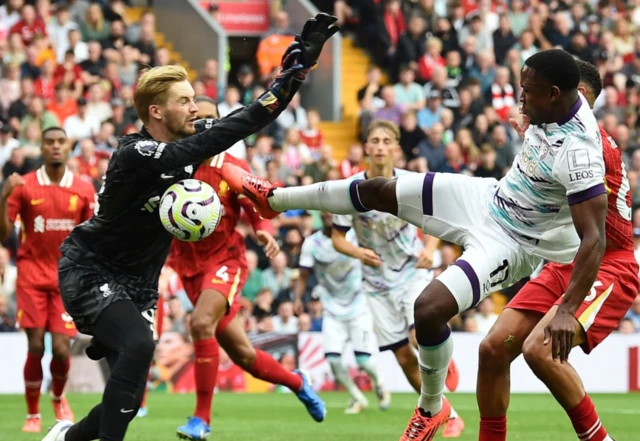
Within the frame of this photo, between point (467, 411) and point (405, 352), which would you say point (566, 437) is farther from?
point (467, 411)

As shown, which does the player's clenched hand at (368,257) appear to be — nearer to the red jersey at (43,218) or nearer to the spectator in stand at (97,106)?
the red jersey at (43,218)

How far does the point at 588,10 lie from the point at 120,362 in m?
19.4

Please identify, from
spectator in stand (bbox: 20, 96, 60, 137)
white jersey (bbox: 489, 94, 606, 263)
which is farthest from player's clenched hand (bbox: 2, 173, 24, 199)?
spectator in stand (bbox: 20, 96, 60, 137)

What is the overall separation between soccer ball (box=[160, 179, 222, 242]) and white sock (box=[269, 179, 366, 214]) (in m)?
0.87

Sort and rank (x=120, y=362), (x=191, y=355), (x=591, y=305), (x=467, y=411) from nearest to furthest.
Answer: (x=120, y=362) → (x=591, y=305) → (x=467, y=411) → (x=191, y=355)

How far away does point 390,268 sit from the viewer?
11.4 m

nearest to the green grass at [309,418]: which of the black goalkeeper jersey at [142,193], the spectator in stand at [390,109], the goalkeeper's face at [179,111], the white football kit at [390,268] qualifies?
the white football kit at [390,268]

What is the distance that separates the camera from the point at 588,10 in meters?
24.3

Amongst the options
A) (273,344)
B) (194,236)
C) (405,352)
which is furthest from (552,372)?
(273,344)

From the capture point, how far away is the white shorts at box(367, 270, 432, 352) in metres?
11.1

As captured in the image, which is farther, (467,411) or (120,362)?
(467,411)

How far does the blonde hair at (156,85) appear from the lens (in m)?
7.03

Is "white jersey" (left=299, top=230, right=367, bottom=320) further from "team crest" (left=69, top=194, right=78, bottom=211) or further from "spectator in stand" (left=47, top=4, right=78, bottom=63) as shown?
"spectator in stand" (left=47, top=4, right=78, bottom=63)

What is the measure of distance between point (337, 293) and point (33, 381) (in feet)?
14.0
